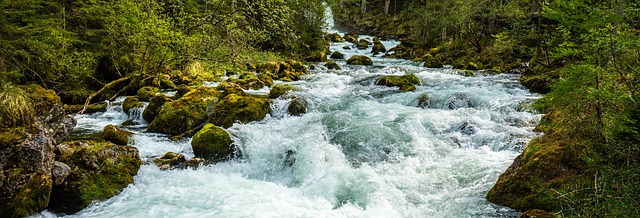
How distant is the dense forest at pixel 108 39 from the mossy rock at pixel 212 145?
10.0 feet

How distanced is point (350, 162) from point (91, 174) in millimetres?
4998

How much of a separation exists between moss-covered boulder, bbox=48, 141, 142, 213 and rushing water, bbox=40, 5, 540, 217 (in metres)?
0.19

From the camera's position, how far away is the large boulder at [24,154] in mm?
5285

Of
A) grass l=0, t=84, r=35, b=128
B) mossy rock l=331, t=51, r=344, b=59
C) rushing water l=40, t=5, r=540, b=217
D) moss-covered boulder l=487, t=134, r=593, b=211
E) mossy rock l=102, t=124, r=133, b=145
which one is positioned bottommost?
mossy rock l=331, t=51, r=344, b=59

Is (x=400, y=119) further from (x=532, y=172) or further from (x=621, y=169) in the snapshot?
(x=621, y=169)

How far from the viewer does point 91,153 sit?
6.52m

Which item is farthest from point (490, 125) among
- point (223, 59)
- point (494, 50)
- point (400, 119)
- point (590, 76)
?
point (494, 50)

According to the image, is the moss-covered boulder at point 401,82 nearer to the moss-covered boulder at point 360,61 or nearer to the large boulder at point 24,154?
the moss-covered boulder at point 360,61

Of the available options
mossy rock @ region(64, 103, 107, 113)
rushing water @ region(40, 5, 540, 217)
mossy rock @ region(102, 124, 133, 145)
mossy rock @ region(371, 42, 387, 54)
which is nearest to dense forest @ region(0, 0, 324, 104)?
mossy rock @ region(64, 103, 107, 113)

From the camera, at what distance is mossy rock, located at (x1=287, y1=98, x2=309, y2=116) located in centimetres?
1168

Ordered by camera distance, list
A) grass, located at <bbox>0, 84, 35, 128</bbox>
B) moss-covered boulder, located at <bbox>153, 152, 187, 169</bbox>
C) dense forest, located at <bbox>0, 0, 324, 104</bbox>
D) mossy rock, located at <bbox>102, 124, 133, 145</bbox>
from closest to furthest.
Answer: grass, located at <bbox>0, 84, 35, 128</bbox> → moss-covered boulder, located at <bbox>153, 152, 187, 169</bbox> → mossy rock, located at <bbox>102, 124, 133, 145</bbox> → dense forest, located at <bbox>0, 0, 324, 104</bbox>

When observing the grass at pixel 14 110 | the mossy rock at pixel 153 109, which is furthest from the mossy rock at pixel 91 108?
the grass at pixel 14 110

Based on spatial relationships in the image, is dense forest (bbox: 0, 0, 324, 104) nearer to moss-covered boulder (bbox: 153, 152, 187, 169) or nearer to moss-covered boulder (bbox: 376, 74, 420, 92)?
moss-covered boulder (bbox: 153, 152, 187, 169)

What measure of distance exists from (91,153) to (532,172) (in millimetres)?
7375
